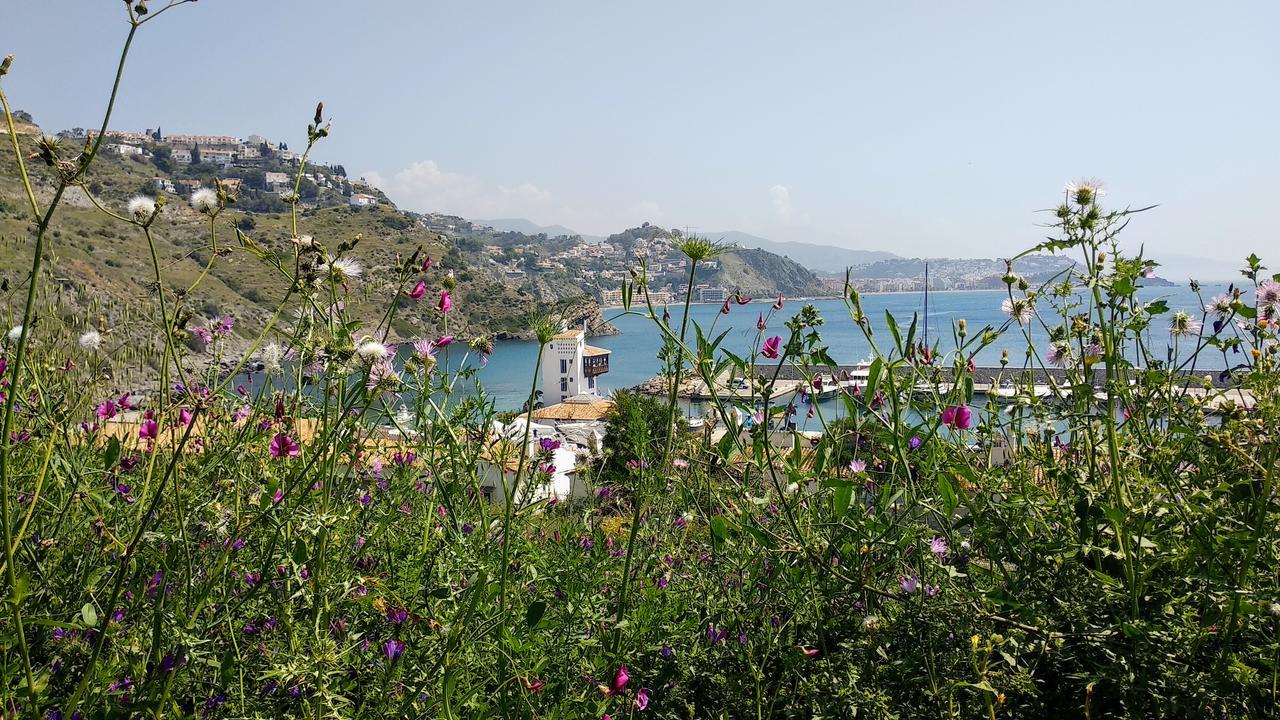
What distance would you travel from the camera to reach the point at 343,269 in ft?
4.66

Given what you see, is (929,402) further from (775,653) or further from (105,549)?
(105,549)

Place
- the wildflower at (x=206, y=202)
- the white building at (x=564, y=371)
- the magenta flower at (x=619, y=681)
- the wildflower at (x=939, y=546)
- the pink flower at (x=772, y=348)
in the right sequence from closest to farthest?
1. the magenta flower at (x=619, y=681)
2. the wildflower at (x=206, y=202)
3. the wildflower at (x=939, y=546)
4. the pink flower at (x=772, y=348)
5. the white building at (x=564, y=371)

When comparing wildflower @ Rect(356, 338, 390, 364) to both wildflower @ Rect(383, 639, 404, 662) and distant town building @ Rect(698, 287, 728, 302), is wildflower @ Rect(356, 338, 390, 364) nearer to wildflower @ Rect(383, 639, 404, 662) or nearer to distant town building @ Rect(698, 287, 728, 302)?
wildflower @ Rect(383, 639, 404, 662)

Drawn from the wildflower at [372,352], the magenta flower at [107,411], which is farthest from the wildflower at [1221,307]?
the magenta flower at [107,411]

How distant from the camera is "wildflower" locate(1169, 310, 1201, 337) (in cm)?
198

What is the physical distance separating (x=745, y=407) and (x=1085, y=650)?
0.61m

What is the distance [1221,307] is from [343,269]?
6.26 ft

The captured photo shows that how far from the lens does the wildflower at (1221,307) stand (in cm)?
181

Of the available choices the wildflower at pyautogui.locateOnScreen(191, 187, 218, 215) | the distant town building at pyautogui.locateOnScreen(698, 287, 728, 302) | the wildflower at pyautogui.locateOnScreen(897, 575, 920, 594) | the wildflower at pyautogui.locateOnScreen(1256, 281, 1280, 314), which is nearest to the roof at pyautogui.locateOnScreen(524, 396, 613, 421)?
the distant town building at pyautogui.locateOnScreen(698, 287, 728, 302)

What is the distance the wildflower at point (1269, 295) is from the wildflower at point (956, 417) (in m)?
0.87

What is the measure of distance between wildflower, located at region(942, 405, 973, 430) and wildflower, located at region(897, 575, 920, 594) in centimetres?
26

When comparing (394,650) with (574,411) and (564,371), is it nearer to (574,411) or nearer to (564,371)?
(574,411)

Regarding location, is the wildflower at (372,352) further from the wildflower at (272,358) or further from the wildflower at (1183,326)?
the wildflower at (1183,326)

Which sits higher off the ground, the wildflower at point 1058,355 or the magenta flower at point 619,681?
the wildflower at point 1058,355
